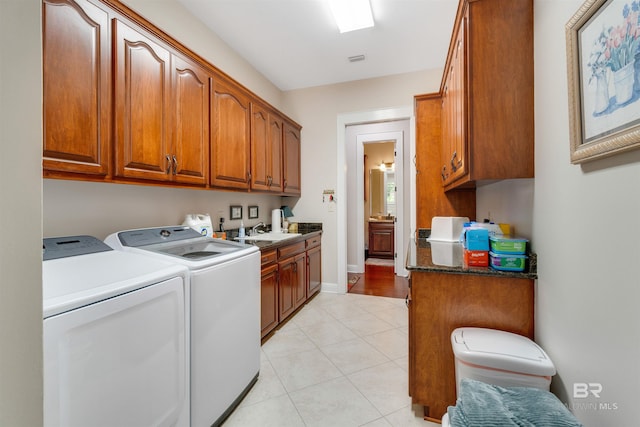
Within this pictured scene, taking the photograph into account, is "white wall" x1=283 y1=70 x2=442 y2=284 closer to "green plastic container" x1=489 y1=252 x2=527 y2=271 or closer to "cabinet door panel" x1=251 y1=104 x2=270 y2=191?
"cabinet door panel" x1=251 y1=104 x2=270 y2=191

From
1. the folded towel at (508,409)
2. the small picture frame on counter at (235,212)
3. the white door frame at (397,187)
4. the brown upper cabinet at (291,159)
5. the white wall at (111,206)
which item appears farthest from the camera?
the white door frame at (397,187)

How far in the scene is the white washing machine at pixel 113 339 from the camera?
0.86 m

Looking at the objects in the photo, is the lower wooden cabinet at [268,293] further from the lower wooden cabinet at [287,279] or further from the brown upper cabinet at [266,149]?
the brown upper cabinet at [266,149]

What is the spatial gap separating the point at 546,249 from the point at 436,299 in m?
0.57

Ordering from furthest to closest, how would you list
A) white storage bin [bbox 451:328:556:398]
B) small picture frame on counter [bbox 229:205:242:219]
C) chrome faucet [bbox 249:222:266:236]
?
chrome faucet [bbox 249:222:266:236] → small picture frame on counter [bbox 229:205:242:219] → white storage bin [bbox 451:328:556:398]

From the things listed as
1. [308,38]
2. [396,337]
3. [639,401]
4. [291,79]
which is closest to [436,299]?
[639,401]

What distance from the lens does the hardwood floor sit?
391 centimetres

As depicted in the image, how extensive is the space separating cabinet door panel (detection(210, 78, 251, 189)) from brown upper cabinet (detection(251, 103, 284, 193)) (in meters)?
0.10

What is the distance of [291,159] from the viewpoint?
3727mm

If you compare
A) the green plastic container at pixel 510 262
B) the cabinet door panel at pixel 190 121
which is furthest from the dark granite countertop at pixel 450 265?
the cabinet door panel at pixel 190 121

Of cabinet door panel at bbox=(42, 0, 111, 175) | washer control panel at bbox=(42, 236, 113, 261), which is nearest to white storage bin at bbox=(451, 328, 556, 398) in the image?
washer control panel at bbox=(42, 236, 113, 261)

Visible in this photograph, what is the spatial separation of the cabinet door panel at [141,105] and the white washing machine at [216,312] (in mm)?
437

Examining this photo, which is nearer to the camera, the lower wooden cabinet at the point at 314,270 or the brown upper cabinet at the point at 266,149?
the brown upper cabinet at the point at 266,149

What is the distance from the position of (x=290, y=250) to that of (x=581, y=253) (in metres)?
2.34
